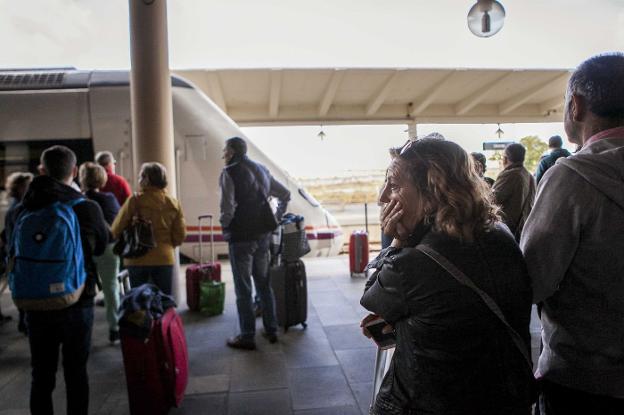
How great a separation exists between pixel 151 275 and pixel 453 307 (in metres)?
3.09

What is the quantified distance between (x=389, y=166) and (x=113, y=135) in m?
5.98

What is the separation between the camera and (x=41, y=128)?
20.9 ft

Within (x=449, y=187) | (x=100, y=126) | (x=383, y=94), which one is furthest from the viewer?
(x=383, y=94)

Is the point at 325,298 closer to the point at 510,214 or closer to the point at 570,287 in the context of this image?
the point at 510,214

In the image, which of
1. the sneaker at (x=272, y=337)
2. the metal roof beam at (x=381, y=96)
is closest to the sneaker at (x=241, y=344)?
the sneaker at (x=272, y=337)

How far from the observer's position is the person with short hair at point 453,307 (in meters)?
1.21

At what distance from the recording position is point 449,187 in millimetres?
1300

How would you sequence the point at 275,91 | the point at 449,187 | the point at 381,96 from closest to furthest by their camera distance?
the point at 449,187 → the point at 275,91 → the point at 381,96

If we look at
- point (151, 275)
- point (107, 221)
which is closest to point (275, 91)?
point (107, 221)

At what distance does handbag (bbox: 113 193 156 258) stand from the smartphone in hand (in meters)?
2.63

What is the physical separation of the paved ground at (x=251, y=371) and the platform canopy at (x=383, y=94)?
5.98m

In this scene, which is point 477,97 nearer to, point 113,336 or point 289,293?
point 289,293

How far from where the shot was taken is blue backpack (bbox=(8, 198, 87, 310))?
7.79 ft

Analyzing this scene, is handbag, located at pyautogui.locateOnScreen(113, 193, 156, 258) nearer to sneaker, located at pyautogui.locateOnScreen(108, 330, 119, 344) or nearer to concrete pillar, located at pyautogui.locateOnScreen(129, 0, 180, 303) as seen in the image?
sneaker, located at pyautogui.locateOnScreen(108, 330, 119, 344)
